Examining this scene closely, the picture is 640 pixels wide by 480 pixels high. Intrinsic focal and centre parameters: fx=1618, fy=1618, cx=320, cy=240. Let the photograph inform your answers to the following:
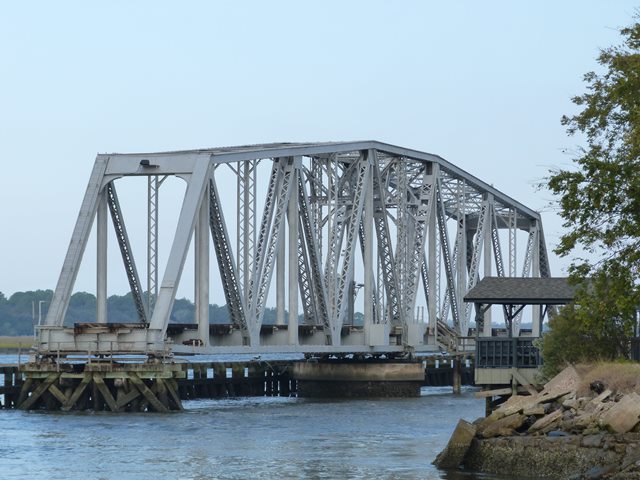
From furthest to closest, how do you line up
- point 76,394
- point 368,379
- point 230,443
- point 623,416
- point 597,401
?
1. point 368,379
2. point 76,394
3. point 230,443
4. point 597,401
5. point 623,416

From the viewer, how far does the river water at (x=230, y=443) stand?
141ft

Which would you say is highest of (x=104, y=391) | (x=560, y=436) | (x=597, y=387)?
(x=104, y=391)

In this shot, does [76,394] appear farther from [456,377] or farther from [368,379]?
[456,377]

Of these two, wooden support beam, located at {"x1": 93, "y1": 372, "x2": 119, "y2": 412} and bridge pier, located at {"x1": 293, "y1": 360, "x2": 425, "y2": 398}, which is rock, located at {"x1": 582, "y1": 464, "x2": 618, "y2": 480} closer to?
wooden support beam, located at {"x1": 93, "y1": 372, "x2": 119, "y2": 412}

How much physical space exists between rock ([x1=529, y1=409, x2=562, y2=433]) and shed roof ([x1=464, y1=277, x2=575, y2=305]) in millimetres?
14123

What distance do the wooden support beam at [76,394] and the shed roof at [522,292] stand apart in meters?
14.6

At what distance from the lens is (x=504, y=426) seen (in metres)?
Answer: 42.3

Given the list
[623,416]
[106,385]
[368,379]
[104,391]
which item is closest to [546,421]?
[623,416]

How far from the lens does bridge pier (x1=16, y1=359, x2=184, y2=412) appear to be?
60.0 meters

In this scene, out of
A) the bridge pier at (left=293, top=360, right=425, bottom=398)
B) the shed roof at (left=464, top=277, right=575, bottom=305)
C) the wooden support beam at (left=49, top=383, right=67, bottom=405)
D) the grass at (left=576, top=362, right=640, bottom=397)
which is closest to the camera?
the grass at (left=576, top=362, right=640, bottom=397)

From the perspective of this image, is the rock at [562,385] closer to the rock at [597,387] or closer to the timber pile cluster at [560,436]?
the timber pile cluster at [560,436]

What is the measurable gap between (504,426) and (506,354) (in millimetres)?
12286

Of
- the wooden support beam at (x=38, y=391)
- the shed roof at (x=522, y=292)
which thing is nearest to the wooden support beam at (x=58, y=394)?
the wooden support beam at (x=38, y=391)

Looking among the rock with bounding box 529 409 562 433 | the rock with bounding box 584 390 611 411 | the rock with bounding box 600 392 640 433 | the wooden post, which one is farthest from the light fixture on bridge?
the wooden post
